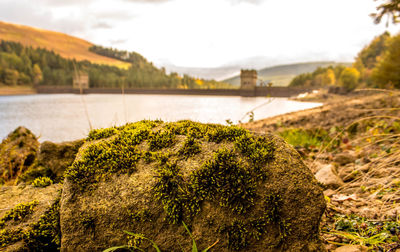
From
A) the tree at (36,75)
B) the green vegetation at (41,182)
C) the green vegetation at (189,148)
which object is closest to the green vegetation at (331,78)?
the green vegetation at (189,148)

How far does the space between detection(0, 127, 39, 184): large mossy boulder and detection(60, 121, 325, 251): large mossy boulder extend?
3.63m

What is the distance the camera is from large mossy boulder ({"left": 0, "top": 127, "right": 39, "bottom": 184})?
446cm

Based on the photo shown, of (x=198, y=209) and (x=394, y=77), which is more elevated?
(x=394, y=77)

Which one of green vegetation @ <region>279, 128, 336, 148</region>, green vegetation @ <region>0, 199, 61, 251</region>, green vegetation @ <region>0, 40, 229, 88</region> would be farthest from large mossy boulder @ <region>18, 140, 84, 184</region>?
green vegetation @ <region>0, 40, 229, 88</region>

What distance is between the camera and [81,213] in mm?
1730

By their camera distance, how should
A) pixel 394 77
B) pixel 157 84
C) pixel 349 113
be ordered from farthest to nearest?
pixel 157 84, pixel 394 77, pixel 349 113

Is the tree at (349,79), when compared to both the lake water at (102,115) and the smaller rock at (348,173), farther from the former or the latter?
the smaller rock at (348,173)

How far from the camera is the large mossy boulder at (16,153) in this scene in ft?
14.6

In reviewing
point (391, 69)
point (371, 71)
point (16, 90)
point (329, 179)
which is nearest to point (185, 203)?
point (329, 179)

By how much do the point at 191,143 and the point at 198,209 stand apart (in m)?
0.60

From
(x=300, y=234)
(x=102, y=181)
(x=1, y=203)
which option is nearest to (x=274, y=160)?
(x=300, y=234)

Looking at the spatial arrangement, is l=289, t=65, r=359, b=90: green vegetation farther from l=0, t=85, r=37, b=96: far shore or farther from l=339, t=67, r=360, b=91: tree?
l=0, t=85, r=37, b=96: far shore

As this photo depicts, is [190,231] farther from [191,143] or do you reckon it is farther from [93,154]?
[93,154]

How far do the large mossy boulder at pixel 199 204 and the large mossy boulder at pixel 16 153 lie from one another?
11.9ft
